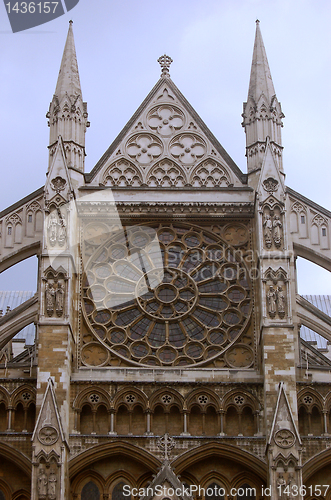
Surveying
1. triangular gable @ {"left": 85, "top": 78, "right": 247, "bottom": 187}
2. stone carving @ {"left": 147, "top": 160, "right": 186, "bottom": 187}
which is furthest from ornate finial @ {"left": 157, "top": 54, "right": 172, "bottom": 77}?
stone carving @ {"left": 147, "top": 160, "right": 186, "bottom": 187}

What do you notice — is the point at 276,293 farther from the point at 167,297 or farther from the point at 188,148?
the point at 188,148

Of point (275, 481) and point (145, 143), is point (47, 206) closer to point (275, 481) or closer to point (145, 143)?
point (145, 143)

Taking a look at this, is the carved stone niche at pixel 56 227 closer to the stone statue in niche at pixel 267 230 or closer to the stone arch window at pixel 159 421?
the stone arch window at pixel 159 421

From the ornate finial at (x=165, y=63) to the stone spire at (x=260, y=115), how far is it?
8.80 feet

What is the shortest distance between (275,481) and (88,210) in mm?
8928

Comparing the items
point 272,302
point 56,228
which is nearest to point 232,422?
point 272,302

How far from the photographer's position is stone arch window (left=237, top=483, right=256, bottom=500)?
76.8 ft

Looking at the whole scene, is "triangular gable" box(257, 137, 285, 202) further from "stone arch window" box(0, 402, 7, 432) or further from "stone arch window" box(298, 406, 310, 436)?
"stone arch window" box(0, 402, 7, 432)

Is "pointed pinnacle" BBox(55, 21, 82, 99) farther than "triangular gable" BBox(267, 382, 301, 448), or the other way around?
"pointed pinnacle" BBox(55, 21, 82, 99)

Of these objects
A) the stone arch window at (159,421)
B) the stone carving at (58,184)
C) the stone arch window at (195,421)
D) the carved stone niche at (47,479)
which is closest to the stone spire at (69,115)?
the stone carving at (58,184)

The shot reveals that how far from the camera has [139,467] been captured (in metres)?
23.7

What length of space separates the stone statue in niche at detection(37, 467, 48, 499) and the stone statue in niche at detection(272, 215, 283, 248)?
26.9 feet

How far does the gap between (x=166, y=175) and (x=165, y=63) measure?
4.11 m

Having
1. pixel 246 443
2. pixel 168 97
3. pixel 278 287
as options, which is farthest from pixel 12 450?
pixel 168 97
